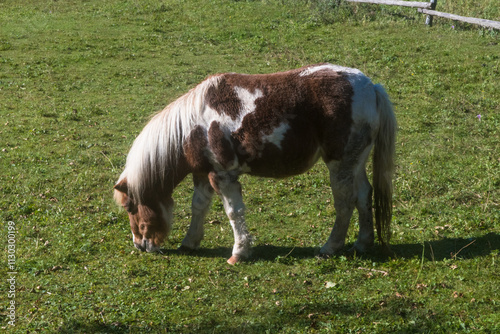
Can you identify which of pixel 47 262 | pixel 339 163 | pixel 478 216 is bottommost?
pixel 47 262

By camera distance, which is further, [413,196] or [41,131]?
[41,131]

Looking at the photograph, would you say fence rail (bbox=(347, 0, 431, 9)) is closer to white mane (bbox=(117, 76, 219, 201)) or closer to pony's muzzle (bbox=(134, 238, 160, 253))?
white mane (bbox=(117, 76, 219, 201))

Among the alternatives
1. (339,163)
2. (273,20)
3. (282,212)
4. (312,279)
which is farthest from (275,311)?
(273,20)

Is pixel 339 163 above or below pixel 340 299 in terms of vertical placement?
above

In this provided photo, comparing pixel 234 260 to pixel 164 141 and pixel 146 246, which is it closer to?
pixel 146 246

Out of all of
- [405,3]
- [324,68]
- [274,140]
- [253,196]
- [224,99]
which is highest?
[405,3]

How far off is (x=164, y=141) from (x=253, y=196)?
255cm

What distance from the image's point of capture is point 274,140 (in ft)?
21.6

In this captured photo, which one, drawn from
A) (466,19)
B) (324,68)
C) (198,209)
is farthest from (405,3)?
(198,209)

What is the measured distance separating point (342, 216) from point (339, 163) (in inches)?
26.8

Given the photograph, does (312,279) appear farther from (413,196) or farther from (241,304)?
(413,196)

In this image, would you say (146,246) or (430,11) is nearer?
(146,246)

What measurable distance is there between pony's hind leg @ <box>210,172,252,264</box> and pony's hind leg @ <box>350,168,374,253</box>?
137cm

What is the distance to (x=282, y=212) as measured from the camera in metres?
8.43
